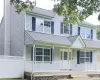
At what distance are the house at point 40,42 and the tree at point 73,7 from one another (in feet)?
19.2

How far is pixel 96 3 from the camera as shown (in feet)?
52.5

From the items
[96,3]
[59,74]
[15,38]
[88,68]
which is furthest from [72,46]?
[96,3]

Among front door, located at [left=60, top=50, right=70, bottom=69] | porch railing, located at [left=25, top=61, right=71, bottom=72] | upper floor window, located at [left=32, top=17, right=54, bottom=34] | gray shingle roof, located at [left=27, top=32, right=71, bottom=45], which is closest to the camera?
porch railing, located at [left=25, top=61, right=71, bottom=72]

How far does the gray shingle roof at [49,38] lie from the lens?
22.9m

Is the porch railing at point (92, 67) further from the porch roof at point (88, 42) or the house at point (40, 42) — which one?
the porch roof at point (88, 42)

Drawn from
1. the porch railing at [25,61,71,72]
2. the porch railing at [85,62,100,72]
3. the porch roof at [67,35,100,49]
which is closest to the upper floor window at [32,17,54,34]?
the porch roof at [67,35,100,49]

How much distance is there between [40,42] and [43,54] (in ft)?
8.56

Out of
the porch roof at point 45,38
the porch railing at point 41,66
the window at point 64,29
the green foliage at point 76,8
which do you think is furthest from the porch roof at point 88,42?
the green foliage at point 76,8

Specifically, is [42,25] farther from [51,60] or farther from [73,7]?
[73,7]

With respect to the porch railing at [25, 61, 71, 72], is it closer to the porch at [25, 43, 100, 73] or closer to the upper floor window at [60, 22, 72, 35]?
the porch at [25, 43, 100, 73]

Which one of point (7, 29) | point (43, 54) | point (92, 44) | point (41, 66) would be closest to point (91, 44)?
point (92, 44)

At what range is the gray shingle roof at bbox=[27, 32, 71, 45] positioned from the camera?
22.9 meters

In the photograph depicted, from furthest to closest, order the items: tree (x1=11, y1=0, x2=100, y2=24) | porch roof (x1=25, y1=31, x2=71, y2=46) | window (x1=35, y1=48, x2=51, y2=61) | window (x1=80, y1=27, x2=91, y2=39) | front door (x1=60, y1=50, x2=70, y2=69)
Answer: window (x1=80, y1=27, x2=91, y2=39)
front door (x1=60, y1=50, x2=70, y2=69)
window (x1=35, y1=48, x2=51, y2=61)
porch roof (x1=25, y1=31, x2=71, y2=46)
tree (x1=11, y1=0, x2=100, y2=24)

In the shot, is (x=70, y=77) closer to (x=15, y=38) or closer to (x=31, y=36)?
(x=31, y=36)
